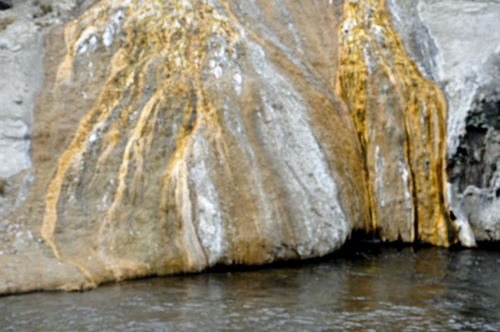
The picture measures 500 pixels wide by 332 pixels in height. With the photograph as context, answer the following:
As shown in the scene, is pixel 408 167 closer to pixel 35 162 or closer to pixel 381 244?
pixel 381 244

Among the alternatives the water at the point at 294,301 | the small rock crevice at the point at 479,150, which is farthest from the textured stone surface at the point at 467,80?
the water at the point at 294,301

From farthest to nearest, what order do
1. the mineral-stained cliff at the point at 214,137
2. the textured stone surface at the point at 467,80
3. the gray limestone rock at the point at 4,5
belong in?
the gray limestone rock at the point at 4,5, the textured stone surface at the point at 467,80, the mineral-stained cliff at the point at 214,137

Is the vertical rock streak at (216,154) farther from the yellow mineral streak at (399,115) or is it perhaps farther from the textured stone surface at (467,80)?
the textured stone surface at (467,80)

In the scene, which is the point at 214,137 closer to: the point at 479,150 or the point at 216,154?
the point at 216,154

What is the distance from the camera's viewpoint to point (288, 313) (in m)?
5.93

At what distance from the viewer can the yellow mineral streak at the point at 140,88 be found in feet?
26.5

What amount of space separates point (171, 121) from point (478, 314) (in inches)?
218

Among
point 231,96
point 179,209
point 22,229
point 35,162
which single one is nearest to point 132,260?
point 179,209

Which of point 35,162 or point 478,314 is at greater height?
point 35,162

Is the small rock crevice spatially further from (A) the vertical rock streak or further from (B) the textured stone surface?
(A) the vertical rock streak

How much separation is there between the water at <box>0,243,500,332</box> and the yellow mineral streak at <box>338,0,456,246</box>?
138 centimetres

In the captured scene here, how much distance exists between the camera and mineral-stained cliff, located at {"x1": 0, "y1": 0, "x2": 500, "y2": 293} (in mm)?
7973

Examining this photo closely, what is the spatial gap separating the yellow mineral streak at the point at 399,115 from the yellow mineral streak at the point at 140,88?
253 cm

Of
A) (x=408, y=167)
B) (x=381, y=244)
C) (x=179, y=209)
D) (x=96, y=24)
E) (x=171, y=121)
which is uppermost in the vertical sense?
(x=96, y=24)
